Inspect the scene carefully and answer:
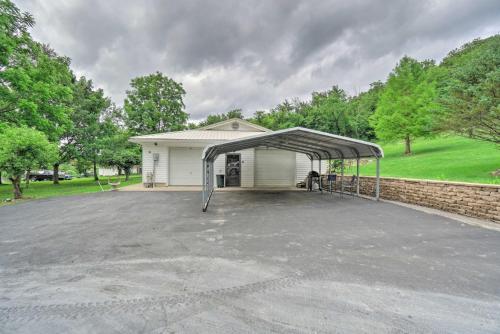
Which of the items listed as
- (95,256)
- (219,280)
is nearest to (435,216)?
(219,280)

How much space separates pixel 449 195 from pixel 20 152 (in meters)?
16.5

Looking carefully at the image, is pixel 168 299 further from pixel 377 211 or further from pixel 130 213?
pixel 377 211

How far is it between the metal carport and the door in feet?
7.56

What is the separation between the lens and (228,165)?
13219 mm

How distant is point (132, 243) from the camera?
4082mm

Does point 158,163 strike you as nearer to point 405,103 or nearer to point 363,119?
point 405,103

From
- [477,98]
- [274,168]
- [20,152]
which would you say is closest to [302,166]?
[274,168]

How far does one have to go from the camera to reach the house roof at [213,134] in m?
12.4

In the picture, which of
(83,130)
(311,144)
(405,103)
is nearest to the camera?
(311,144)

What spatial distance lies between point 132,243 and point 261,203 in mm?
4855

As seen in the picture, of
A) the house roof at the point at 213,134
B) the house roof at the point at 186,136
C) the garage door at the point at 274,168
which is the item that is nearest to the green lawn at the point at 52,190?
the house roof at the point at 186,136

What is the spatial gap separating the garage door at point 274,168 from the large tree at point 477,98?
7.73m

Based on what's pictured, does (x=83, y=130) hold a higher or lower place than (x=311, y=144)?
higher

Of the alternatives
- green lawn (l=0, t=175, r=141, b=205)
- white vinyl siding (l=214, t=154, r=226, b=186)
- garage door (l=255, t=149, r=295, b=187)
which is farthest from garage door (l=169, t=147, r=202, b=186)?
green lawn (l=0, t=175, r=141, b=205)
